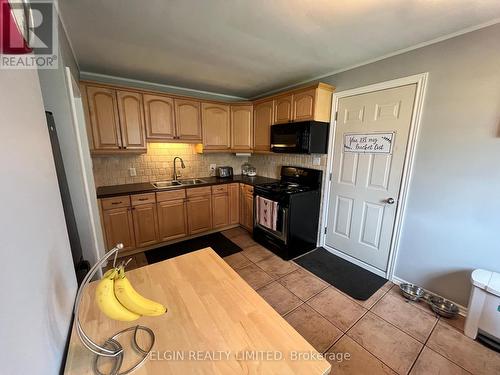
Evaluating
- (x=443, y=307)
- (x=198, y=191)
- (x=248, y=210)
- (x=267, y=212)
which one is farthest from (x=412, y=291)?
(x=198, y=191)

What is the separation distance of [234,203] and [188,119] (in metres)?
1.54

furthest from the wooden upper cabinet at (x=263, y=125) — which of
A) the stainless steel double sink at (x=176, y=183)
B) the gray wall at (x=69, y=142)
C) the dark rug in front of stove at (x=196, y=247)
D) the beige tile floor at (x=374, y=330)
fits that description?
the gray wall at (x=69, y=142)

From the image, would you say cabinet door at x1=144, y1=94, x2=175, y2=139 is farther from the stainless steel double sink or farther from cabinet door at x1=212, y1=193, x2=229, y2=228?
cabinet door at x1=212, y1=193, x2=229, y2=228

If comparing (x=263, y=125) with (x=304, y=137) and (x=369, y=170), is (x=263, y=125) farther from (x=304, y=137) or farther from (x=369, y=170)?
(x=369, y=170)

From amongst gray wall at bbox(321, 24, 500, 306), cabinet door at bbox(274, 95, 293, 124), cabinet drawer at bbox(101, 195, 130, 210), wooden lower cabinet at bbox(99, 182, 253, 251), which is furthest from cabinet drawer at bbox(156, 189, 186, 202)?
A: gray wall at bbox(321, 24, 500, 306)

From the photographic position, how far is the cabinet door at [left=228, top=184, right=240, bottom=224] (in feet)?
11.6

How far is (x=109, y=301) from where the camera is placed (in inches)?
25.9

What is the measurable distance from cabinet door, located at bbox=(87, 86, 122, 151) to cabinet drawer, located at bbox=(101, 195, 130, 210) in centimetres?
65

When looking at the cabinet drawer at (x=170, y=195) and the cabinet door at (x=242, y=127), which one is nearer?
the cabinet drawer at (x=170, y=195)

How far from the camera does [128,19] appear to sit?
5.03 ft

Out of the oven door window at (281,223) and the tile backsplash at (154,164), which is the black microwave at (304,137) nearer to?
the oven door window at (281,223)

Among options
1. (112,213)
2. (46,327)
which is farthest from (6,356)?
(112,213)

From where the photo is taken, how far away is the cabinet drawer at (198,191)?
3.10m

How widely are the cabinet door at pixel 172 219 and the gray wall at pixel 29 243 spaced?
213 centimetres
